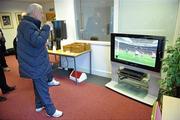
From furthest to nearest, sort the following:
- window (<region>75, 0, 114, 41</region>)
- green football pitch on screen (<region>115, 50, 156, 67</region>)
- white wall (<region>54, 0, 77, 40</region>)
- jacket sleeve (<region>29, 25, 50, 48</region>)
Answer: white wall (<region>54, 0, 77, 40</region>) → window (<region>75, 0, 114, 41</region>) → green football pitch on screen (<region>115, 50, 156, 67</region>) → jacket sleeve (<region>29, 25, 50, 48</region>)

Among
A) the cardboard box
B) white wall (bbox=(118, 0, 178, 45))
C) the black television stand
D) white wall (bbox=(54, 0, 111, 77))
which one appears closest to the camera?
white wall (bbox=(118, 0, 178, 45))

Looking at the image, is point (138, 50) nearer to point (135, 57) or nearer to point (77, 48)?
point (135, 57)

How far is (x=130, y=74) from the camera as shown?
2.81 meters

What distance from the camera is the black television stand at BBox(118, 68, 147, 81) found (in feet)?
8.90

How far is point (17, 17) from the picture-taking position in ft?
22.5

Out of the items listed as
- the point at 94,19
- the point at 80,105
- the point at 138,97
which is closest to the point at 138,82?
the point at 138,97

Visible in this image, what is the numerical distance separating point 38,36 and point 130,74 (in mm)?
1809

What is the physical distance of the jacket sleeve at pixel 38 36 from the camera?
1.78 m

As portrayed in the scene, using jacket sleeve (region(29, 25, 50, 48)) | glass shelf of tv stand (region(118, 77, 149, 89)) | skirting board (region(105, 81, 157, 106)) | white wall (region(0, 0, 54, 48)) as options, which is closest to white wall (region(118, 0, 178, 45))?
glass shelf of tv stand (region(118, 77, 149, 89))

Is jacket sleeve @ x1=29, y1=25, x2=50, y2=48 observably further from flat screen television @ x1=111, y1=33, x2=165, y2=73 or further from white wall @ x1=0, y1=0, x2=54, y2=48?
white wall @ x1=0, y1=0, x2=54, y2=48

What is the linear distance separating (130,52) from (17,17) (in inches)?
241

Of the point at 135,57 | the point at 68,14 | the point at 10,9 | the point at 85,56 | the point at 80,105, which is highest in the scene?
the point at 10,9

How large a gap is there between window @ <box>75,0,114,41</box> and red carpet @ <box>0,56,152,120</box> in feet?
4.26

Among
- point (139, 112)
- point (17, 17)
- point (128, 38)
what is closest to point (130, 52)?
point (128, 38)
